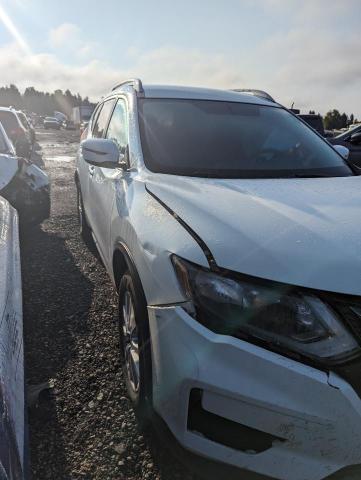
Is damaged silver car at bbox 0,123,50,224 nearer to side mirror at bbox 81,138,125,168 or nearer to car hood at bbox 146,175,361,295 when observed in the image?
side mirror at bbox 81,138,125,168

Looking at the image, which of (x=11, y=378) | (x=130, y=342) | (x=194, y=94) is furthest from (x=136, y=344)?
(x=194, y=94)

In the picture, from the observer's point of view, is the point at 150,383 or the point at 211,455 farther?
the point at 150,383

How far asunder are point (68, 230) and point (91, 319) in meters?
2.89

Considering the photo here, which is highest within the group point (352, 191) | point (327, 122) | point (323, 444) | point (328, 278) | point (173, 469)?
point (327, 122)

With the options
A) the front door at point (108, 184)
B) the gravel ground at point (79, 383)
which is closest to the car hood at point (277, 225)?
the front door at point (108, 184)

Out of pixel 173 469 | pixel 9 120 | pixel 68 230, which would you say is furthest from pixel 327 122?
pixel 173 469

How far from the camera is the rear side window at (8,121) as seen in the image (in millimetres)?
10944

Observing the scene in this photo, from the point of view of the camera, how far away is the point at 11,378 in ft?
5.17

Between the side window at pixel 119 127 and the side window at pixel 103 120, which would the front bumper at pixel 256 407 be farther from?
the side window at pixel 103 120

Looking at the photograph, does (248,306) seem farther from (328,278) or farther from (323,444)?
(323,444)

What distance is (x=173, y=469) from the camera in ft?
6.62

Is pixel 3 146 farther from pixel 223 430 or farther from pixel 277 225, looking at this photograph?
pixel 223 430

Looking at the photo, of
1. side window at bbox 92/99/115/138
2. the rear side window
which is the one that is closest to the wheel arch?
side window at bbox 92/99/115/138

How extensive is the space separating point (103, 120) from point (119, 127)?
983mm
